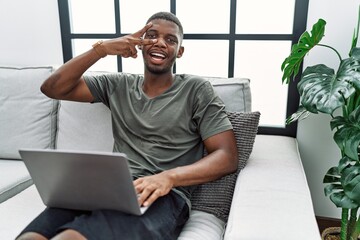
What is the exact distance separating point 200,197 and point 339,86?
2.12ft

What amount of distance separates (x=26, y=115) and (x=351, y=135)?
150 cm

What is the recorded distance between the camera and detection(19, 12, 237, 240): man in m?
1.19

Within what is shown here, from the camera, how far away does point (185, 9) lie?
1.83 meters

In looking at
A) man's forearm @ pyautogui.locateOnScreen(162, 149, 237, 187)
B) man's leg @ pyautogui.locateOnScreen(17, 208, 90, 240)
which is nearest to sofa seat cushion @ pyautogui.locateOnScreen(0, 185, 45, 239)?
man's leg @ pyautogui.locateOnScreen(17, 208, 90, 240)

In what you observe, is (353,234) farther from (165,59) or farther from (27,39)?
(27,39)

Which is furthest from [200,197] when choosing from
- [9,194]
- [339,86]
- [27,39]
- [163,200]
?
[27,39]

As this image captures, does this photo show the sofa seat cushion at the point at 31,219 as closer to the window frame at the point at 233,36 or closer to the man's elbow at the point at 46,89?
the man's elbow at the point at 46,89

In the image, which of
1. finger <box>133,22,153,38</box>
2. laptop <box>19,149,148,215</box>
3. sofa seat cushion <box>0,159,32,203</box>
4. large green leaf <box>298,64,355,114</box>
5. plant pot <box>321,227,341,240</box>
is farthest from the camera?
plant pot <box>321,227,341,240</box>

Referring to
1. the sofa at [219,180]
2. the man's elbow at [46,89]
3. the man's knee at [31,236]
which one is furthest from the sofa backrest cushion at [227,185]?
the man's elbow at [46,89]

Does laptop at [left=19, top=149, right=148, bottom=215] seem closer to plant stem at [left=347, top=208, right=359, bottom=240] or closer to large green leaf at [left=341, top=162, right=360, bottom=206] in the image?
large green leaf at [left=341, top=162, right=360, bottom=206]

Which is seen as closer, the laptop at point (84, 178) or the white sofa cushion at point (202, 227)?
the laptop at point (84, 178)

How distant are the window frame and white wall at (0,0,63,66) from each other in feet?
0.15

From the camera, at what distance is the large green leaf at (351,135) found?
3.88ft

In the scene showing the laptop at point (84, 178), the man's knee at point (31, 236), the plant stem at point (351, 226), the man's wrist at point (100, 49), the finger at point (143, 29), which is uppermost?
the finger at point (143, 29)
